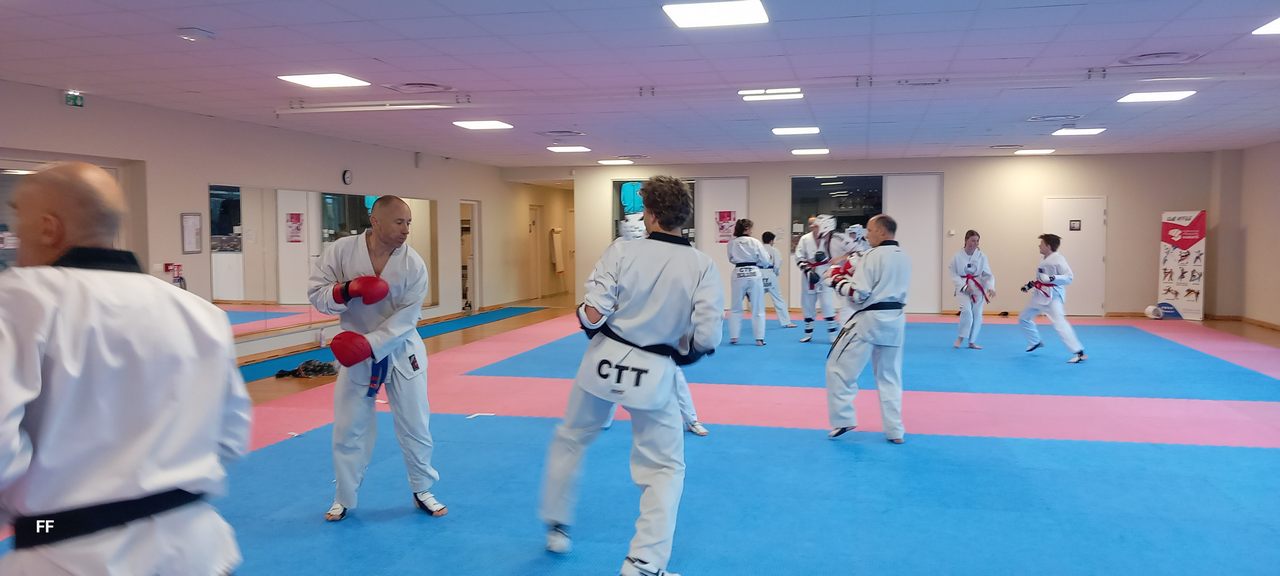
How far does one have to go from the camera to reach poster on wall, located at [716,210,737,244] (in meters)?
14.0

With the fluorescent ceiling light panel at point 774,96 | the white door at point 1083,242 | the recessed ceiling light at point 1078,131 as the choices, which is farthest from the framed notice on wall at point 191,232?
the white door at point 1083,242

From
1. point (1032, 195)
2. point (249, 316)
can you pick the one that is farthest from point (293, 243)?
point (1032, 195)

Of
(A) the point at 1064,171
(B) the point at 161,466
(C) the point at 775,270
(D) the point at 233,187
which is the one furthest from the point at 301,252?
(A) the point at 1064,171

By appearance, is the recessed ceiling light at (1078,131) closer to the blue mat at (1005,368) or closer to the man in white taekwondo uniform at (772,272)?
the blue mat at (1005,368)

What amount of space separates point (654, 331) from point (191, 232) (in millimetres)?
6731

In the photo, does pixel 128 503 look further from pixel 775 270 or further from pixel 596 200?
pixel 596 200

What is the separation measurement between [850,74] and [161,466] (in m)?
5.92

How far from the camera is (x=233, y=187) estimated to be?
340 inches

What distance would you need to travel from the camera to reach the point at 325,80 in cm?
662

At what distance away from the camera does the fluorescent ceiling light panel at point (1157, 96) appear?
7.32m

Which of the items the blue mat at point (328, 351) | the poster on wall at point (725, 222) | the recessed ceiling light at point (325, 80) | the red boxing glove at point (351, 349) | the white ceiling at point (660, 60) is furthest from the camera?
the poster on wall at point (725, 222)

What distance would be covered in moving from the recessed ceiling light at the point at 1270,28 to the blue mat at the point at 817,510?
2.53 metres

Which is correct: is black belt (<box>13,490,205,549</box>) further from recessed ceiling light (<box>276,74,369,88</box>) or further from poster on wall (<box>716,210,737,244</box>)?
poster on wall (<box>716,210,737,244</box>)

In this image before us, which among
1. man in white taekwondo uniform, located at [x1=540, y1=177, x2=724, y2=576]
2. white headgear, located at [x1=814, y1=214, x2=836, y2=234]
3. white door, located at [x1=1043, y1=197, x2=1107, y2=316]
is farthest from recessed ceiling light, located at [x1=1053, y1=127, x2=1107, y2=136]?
man in white taekwondo uniform, located at [x1=540, y1=177, x2=724, y2=576]
